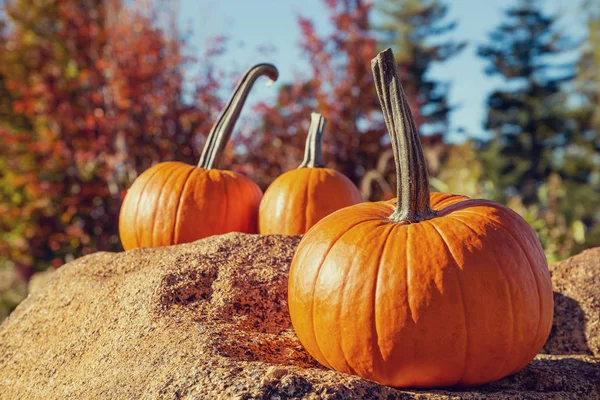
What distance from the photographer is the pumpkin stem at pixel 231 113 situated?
10.5ft

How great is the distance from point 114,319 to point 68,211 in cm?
563

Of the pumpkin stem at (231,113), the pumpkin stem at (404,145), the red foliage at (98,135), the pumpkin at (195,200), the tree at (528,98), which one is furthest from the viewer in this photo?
the tree at (528,98)

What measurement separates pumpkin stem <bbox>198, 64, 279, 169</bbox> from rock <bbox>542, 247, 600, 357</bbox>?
1798mm

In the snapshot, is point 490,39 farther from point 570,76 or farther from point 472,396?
point 472,396

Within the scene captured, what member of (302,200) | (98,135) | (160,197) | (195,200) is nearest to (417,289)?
(302,200)

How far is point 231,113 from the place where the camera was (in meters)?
3.25

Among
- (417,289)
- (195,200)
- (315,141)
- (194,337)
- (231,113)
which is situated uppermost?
(231,113)

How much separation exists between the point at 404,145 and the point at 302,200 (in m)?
1.20

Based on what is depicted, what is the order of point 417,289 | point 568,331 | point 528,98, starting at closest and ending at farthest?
point 417,289 → point 568,331 → point 528,98

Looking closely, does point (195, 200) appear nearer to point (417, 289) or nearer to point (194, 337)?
point (194, 337)

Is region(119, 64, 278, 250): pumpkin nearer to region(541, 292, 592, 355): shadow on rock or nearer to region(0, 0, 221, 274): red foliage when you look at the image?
region(541, 292, 592, 355): shadow on rock

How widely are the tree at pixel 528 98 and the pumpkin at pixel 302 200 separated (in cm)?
2672

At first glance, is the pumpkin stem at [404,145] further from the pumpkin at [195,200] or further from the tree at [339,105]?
the tree at [339,105]

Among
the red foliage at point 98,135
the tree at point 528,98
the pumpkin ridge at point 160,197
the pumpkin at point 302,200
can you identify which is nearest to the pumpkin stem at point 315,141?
the pumpkin at point 302,200
